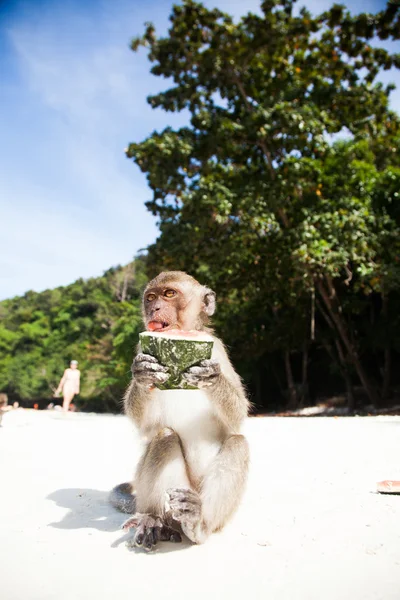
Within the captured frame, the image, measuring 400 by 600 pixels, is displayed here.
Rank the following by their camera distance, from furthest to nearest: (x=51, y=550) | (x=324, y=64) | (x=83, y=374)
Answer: (x=83, y=374), (x=324, y=64), (x=51, y=550)

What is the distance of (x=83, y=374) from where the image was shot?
1754 inches

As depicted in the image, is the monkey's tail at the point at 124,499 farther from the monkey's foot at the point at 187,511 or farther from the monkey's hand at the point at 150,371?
the monkey's hand at the point at 150,371

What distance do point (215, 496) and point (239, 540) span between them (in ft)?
→ 1.11

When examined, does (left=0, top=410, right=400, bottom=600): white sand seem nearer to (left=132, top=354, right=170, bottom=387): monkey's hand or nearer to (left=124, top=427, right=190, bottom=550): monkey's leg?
(left=124, top=427, right=190, bottom=550): monkey's leg

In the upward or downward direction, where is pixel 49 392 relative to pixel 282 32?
downward

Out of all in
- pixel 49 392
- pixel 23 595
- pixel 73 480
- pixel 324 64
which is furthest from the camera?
pixel 49 392

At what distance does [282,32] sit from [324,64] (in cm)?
192

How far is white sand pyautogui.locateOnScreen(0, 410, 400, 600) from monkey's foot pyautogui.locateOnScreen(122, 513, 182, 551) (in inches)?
2.4

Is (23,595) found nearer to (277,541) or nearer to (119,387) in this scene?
(277,541)

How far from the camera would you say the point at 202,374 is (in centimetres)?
280

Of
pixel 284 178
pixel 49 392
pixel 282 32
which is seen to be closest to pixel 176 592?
pixel 284 178

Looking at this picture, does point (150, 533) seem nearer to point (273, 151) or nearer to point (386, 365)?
point (273, 151)

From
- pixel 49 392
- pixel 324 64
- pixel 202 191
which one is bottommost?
pixel 49 392

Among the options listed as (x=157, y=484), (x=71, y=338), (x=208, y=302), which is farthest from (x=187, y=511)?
(x=71, y=338)
